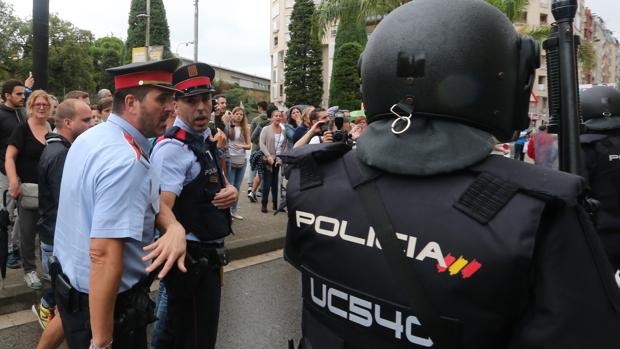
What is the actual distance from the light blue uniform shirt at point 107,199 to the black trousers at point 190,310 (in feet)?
1.42

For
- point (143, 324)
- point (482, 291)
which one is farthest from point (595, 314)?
point (143, 324)

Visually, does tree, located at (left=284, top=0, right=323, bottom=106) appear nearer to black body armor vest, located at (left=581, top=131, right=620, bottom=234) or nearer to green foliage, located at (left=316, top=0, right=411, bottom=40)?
green foliage, located at (left=316, top=0, right=411, bottom=40)

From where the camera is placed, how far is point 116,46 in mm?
62438

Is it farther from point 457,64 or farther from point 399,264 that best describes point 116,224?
point 457,64

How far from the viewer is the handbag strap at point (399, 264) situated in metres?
1.02

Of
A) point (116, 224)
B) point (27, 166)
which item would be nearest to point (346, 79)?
point (27, 166)

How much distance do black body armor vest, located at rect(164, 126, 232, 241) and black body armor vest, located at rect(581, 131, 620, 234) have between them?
2306 millimetres

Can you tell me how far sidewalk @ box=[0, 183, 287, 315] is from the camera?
398cm

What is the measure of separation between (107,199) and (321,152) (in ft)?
3.00

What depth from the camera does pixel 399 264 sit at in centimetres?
107

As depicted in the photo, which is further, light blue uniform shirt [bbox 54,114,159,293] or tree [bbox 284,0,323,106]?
tree [bbox 284,0,323,106]

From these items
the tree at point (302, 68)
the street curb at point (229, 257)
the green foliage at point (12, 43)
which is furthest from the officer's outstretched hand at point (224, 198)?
the tree at point (302, 68)

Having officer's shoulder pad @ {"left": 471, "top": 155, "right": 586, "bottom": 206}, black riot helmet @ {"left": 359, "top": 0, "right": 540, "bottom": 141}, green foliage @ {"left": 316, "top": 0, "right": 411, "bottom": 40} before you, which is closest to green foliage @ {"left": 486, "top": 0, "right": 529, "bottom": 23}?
green foliage @ {"left": 316, "top": 0, "right": 411, "bottom": 40}

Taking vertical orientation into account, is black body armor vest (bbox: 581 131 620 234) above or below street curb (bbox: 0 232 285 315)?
above
